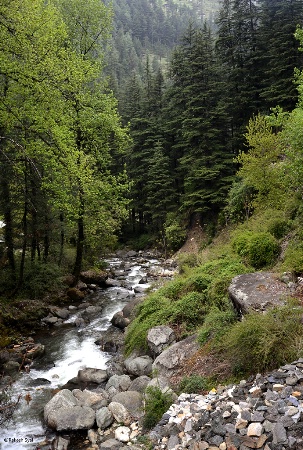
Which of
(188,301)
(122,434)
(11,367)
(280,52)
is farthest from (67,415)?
(280,52)

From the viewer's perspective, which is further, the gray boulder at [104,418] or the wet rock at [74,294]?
the wet rock at [74,294]

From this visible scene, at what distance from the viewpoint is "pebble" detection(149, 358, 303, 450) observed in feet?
14.1

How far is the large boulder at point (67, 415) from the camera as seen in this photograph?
7.28m

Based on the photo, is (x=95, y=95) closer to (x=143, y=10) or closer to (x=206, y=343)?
(x=206, y=343)

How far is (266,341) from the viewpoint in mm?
5875

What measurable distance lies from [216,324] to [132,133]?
31755mm

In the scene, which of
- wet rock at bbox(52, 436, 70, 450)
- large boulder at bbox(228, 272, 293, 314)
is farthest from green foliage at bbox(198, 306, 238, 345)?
wet rock at bbox(52, 436, 70, 450)

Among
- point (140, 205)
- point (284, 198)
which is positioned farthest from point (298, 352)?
point (140, 205)

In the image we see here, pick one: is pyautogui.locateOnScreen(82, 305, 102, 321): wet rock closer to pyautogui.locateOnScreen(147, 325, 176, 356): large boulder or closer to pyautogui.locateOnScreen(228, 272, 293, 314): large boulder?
pyautogui.locateOnScreen(147, 325, 176, 356): large boulder

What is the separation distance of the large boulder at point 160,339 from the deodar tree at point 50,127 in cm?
523

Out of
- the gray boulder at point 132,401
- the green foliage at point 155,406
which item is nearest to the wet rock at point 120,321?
the gray boulder at point 132,401

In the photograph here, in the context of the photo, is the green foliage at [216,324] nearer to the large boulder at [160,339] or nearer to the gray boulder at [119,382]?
the large boulder at [160,339]

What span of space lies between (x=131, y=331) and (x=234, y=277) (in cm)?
390

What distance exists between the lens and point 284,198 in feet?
49.3
